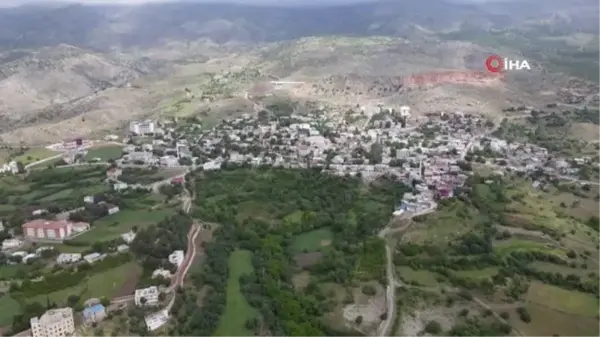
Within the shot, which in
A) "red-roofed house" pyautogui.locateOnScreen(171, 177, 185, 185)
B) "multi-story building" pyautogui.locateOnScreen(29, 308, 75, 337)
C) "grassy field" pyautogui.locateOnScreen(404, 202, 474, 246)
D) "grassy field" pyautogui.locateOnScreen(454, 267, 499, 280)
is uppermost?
"multi-story building" pyautogui.locateOnScreen(29, 308, 75, 337)

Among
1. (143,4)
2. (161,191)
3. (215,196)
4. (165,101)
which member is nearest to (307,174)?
(215,196)

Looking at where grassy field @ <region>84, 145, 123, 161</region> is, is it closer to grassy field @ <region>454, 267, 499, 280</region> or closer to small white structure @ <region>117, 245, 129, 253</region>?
small white structure @ <region>117, 245, 129, 253</region>

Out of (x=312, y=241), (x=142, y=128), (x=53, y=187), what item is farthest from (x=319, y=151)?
(x=53, y=187)

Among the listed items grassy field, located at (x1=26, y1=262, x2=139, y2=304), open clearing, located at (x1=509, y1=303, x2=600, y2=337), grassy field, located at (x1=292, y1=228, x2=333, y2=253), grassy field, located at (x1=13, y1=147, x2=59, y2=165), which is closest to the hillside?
grassy field, located at (x1=13, y1=147, x2=59, y2=165)

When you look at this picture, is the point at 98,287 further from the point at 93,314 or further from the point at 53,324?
the point at 53,324

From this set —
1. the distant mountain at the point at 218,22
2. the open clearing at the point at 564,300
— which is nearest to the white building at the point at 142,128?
the open clearing at the point at 564,300
